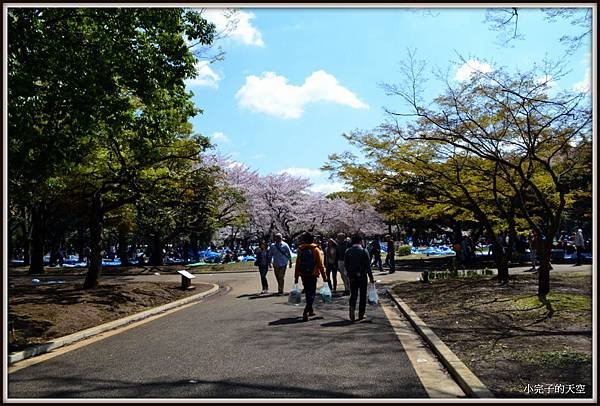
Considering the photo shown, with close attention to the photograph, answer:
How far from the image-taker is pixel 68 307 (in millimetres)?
11594

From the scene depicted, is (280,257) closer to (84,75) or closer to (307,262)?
(307,262)

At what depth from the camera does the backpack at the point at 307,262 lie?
1074cm

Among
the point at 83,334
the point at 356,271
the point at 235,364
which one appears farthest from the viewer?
the point at 356,271

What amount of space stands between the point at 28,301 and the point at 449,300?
9.83 metres

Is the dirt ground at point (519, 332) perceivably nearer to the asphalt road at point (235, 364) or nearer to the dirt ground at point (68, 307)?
the asphalt road at point (235, 364)

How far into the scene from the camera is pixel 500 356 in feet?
22.5

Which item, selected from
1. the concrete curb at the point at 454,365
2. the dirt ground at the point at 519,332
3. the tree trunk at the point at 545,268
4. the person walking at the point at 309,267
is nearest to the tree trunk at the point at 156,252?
the dirt ground at the point at 519,332

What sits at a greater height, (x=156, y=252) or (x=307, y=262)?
(x=156, y=252)

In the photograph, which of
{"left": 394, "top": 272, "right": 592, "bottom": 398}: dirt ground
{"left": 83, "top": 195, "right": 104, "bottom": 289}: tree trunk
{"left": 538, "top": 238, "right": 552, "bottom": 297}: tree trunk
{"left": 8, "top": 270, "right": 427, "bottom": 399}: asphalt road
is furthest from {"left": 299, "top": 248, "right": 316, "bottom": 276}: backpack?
{"left": 83, "top": 195, "right": 104, "bottom": 289}: tree trunk

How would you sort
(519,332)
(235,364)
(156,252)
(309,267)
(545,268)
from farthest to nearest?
(156,252) < (545,268) < (309,267) < (519,332) < (235,364)

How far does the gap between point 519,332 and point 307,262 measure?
4.10 metres

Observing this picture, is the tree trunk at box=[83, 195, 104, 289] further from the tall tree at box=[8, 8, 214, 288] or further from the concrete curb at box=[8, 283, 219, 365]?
the tall tree at box=[8, 8, 214, 288]

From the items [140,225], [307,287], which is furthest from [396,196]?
[140,225]

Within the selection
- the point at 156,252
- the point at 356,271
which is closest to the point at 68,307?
the point at 356,271
